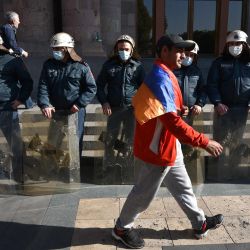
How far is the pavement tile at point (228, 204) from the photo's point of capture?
419 centimetres

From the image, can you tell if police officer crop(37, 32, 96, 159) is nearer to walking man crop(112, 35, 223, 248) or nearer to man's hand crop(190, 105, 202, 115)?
man's hand crop(190, 105, 202, 115)

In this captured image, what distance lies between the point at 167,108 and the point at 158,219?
4.89ft

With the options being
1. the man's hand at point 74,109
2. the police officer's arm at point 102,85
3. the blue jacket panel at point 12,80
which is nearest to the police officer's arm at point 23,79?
the blue jacket panel at point 12,80

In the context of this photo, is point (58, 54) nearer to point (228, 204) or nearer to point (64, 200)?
point (64, 200)

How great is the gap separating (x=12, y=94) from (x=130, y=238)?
2.19 meters

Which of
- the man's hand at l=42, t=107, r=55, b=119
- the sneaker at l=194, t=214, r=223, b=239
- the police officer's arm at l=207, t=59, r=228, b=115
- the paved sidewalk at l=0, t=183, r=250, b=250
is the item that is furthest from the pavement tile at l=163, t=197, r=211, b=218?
the man's hand at l=42, t=107, r=55, b=119

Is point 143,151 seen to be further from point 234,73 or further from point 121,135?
point 234,73

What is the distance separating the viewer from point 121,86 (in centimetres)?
458

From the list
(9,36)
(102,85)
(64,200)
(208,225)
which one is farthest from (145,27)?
(208,225)

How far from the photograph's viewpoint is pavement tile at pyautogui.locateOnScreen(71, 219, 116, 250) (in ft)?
11.9

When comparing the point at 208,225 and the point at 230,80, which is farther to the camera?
the point at 230,80

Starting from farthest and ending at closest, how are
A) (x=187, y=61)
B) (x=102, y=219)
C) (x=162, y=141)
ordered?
(x=187, y=61)
(x=102, y=219)
(x=162, y=141)

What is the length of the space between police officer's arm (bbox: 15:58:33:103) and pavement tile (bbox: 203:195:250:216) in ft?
7.78

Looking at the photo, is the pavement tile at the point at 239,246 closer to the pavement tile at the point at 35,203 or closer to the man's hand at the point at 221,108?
the man's hand at the point at 221,108
